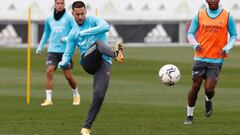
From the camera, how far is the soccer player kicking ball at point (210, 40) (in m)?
15.8

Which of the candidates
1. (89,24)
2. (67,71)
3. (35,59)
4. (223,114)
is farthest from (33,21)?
(89,24)

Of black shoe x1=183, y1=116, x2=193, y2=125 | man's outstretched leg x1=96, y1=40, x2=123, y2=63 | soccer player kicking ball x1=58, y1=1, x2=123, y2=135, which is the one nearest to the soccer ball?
black shoe x1=183, y1=116, x2=193, y2=125

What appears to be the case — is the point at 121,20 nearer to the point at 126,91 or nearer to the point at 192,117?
the point at 126,91

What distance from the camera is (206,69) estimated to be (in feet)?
52.5

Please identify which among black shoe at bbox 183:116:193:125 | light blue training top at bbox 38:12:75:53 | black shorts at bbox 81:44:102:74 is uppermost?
black shorts at bbox 81:44:102:74

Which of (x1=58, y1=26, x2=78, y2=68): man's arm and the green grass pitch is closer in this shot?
(x1=58, y1=26, x2=78, y2=68): man's arm

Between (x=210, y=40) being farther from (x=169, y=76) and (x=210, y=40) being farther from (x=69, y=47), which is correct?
(x=69, y=47)

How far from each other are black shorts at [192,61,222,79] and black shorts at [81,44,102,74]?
247 centimetres

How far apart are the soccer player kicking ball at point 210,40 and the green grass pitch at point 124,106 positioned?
91cm

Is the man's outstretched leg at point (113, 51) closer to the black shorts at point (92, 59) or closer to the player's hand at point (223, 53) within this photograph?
the black shorts at point (92, 59)

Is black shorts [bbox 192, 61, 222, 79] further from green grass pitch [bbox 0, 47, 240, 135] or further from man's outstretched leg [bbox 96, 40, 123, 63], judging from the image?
man's outstretched leg [bbox 96, 40, 123, 63]

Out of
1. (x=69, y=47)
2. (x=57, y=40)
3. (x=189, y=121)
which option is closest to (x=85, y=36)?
(x=69, y=47)

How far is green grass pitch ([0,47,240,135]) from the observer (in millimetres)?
15430

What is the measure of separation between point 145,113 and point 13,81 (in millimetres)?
10664
